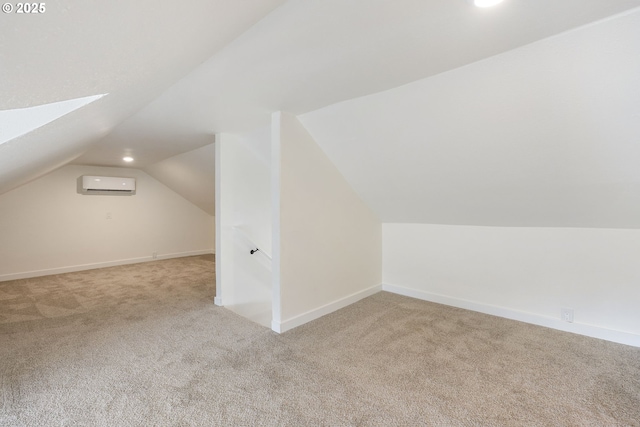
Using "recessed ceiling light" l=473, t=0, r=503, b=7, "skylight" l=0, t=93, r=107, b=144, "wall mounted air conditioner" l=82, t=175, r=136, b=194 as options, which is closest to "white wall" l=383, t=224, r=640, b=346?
"recessed ceiling light" l=473, t=0, r=503, b=7

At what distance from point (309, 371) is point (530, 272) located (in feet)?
7.76

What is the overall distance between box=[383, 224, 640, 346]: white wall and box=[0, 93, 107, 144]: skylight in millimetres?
3381

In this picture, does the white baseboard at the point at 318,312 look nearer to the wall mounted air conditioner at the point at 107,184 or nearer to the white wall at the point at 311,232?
the white wall at the point at 311,232

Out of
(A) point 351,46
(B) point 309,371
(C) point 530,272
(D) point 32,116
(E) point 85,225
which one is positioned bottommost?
(B) point 309,371

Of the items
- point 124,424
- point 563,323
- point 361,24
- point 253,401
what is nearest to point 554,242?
point 563,323

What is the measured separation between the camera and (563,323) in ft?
8.94

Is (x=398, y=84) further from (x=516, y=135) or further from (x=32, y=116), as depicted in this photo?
(x=32, y=116)

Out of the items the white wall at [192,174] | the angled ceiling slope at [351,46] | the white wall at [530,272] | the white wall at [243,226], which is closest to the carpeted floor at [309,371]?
the white wall at [530,272]

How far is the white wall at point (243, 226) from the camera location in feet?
11.5

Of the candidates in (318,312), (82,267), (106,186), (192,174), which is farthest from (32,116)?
(82,267)

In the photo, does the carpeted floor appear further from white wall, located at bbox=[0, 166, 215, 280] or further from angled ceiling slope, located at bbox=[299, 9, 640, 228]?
white wall, located at bbox=[0, 166, 215, 280]

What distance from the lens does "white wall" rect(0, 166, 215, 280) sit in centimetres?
479

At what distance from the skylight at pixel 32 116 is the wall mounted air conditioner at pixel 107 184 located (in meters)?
4.85

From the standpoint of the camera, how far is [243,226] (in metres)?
3.77
